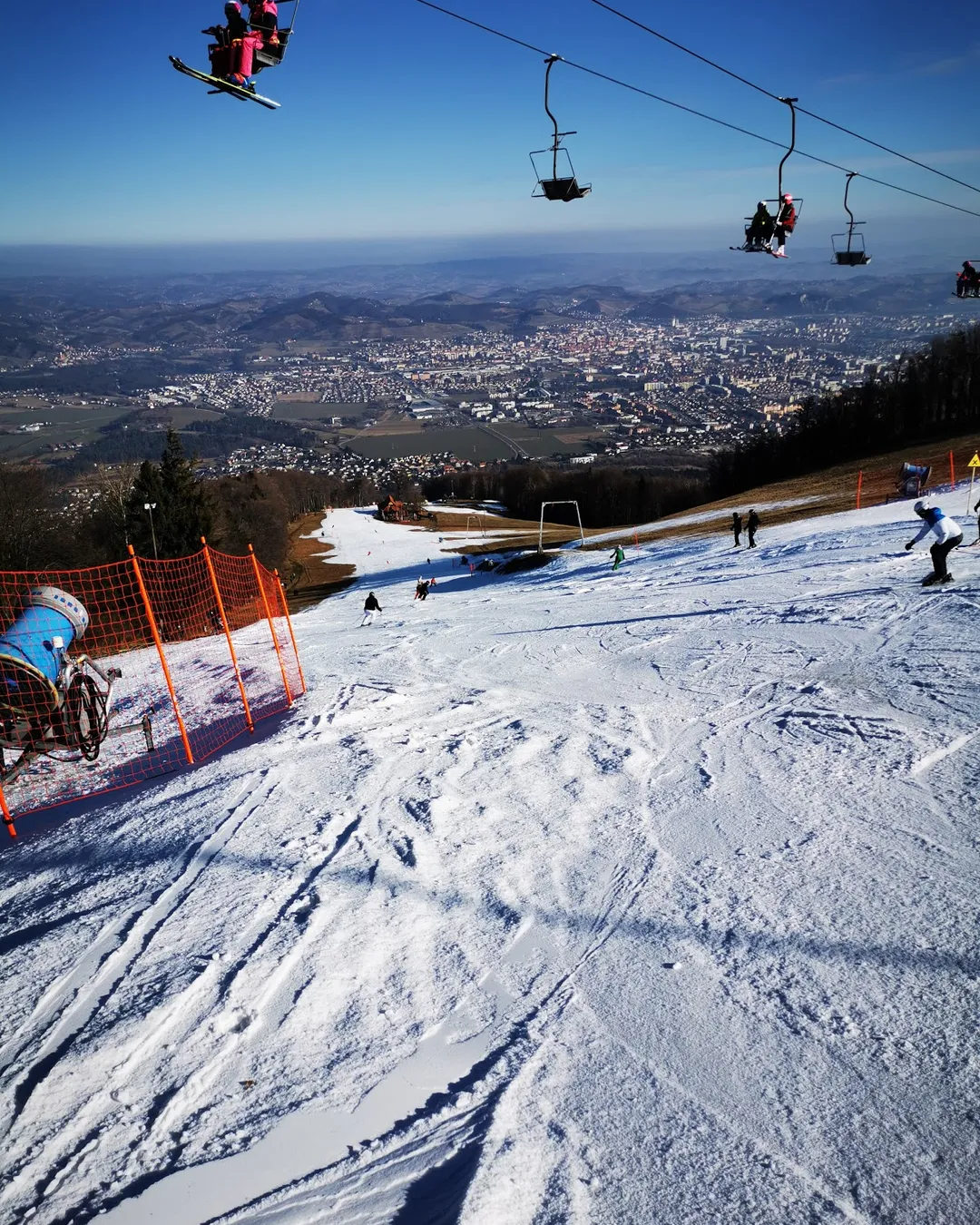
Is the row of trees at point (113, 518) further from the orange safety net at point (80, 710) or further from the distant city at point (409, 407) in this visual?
the distant city at point (409, 407)

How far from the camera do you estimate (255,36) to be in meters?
6.53

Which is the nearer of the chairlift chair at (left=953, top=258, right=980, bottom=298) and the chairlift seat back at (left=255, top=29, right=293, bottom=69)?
the chairlift seat back at (left=255, top=29, right=293, bottom=69)

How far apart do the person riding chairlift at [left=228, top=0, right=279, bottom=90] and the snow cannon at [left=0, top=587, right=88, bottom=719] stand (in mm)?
7149

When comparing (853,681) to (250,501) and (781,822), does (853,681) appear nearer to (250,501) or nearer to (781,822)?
(781,822)

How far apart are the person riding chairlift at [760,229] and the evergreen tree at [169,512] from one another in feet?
94.8

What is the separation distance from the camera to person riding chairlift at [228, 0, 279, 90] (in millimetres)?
6469

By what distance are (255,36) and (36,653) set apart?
767cm

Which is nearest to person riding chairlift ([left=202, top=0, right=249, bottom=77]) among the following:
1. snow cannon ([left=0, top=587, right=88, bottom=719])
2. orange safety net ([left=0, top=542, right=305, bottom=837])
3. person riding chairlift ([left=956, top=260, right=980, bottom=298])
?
orange safety net ([left=0, top=542, right=305, bottom=837])

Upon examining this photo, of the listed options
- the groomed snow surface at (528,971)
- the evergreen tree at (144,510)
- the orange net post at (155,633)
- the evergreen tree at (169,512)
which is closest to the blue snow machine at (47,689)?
the orange net post at (155,633)

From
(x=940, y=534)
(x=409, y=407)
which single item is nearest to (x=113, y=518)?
(x=940, y=534)

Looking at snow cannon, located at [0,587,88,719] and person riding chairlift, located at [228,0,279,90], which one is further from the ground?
person riding chairlift, located at [228,0,279,90]

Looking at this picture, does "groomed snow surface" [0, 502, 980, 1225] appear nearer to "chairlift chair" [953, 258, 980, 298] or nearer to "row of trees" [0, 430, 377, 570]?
"chairlift chair" [953, 258, 980, 298]

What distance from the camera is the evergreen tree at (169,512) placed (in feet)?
116

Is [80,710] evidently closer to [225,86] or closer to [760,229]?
[225,86]
